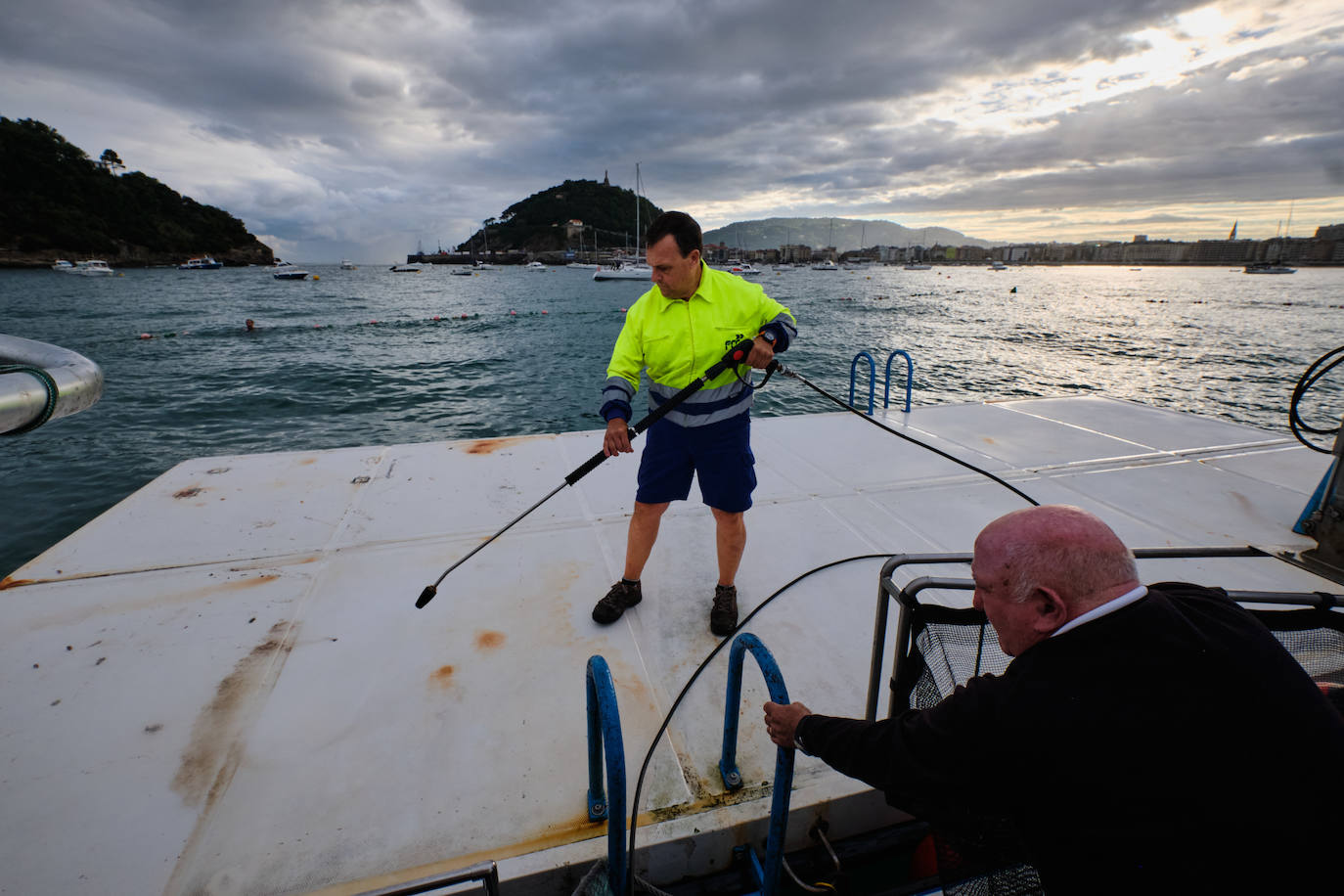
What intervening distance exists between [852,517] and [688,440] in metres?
1.98

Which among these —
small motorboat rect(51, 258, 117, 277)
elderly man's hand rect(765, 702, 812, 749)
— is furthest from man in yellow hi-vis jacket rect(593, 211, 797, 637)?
small motorboat rect(51, 258, 117, 277)

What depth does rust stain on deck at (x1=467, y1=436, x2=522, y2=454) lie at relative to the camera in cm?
548

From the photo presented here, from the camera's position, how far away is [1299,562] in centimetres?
373

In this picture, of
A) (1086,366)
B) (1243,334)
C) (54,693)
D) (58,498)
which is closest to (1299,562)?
(54,693)

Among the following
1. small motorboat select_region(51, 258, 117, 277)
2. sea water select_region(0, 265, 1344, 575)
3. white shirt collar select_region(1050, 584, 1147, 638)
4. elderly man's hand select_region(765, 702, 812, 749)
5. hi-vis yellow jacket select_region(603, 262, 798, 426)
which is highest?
small motorboat select_region(51, 258, 117, 277)

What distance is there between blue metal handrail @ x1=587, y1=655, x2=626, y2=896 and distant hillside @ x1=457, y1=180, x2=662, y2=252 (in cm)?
11916

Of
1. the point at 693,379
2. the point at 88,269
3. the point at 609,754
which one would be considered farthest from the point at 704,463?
the point at 88,269

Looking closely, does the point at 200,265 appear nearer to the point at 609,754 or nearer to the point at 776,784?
the point at 609,754

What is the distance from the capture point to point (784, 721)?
64.7 inches

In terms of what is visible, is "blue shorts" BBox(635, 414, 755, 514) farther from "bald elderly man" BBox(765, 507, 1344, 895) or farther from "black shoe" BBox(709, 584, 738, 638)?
"bald elderly man" BBox(765, 507, 1344, 895)

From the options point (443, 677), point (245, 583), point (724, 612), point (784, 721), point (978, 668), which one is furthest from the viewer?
point (245, 583)

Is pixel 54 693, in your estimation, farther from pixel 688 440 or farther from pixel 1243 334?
pixel 1243 334

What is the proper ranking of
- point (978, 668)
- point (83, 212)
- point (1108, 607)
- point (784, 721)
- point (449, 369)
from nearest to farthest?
point (1108, 607) → point (784, 721) → point (978, 668) → point (449, 369) → point (83, 212)

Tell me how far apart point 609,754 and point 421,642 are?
186 cm
